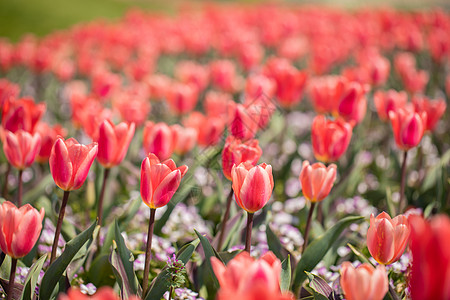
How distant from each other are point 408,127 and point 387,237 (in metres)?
0.92

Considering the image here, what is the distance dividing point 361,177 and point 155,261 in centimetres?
171

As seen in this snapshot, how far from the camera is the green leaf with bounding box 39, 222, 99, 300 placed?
1.69 metres

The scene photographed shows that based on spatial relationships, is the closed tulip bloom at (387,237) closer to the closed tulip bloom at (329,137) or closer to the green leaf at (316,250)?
the green leaf at (316,250)

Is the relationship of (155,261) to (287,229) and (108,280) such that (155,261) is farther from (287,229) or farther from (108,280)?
(287,229)

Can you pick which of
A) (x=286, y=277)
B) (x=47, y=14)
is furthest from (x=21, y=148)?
(x=47, y=14)

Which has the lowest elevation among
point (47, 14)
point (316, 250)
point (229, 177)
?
point (47, 14)

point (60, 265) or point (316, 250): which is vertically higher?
point (60, 265)

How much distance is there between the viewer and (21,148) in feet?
6.93

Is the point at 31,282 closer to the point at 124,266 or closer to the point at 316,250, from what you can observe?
the point at 124,266

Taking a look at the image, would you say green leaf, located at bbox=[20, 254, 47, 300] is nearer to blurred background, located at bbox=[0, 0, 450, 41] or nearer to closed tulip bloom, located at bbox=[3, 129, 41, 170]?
closed tulip bloom, located at bbox=[3, 129, 41, 170]

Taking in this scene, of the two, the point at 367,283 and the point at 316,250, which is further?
the point at 316,250

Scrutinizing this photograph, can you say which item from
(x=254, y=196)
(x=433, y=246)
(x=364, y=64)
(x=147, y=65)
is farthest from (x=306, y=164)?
(x=147, y=65)

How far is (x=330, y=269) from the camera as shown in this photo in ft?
7.69

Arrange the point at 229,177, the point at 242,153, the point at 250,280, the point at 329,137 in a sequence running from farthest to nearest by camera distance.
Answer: the point at 329,137 → the point at 229,177 → the point at 242,153 → the point at 250,280
